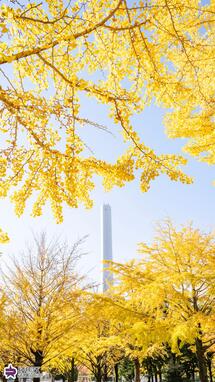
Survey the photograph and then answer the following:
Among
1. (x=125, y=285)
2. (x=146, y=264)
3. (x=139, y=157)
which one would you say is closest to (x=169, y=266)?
(x=146, y=264)

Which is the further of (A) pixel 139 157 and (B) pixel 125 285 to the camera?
(B) pixel 125 285

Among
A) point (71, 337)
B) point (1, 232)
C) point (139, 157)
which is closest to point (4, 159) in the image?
point (1, 232)

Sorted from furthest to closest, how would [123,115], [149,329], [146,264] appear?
[146,264]
[149,329]
[123,115]

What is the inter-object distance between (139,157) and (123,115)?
0.59m

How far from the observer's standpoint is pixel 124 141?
12.8ft

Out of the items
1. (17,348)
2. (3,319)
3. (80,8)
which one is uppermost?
(80,8)

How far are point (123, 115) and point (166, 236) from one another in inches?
244

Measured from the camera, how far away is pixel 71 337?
9133 mm

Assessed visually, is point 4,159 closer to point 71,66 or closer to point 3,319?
point 71,66

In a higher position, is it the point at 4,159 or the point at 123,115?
the point at 123,115

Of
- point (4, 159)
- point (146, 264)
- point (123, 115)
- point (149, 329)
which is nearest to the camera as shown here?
A: point (123, 115)

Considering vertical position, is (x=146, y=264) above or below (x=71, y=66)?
below

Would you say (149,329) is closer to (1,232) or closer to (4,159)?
(1,232)

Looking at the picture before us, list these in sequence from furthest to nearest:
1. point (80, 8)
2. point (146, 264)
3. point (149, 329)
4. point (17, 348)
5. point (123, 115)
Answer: point (146, 264), point (17, 348), point (149, 329), point (123, 115), point (80, 8)
